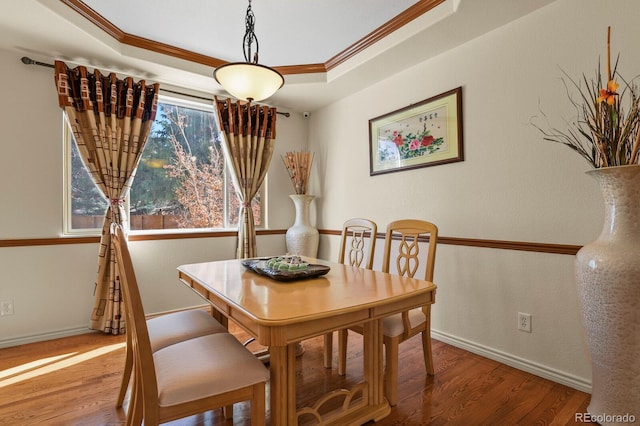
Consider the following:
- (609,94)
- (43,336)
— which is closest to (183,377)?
(609,94)

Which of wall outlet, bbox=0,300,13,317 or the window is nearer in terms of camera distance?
wall outlet, bbox=0,300,13,317

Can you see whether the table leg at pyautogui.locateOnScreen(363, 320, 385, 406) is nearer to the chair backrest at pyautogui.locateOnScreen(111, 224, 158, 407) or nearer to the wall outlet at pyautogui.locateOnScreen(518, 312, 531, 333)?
the chair backrest at pyautogui.locateOnScreen(111, 224, 158, 407)

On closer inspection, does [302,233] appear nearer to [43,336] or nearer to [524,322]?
[524,322]

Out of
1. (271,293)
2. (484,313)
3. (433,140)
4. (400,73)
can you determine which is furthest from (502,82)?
(271,293)

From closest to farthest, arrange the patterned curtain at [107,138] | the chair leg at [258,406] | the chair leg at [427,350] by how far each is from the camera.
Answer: the chair leg at [258,406] < the chair leg at [427,350] < the patterned curtain at [107,138]

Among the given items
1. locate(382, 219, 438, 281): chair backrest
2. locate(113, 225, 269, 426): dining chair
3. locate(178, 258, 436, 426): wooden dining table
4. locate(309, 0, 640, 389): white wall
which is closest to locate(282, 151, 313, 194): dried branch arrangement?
locate(309, 0, 640, 389): white wall

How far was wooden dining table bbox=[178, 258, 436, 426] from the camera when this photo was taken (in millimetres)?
1108

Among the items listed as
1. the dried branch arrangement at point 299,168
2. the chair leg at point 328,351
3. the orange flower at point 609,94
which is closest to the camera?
the orange flower at point 609,94

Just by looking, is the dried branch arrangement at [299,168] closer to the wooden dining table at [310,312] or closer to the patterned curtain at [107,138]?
the patterned curtain at [107,138]

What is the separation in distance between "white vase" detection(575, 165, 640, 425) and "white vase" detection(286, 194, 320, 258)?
2496mm

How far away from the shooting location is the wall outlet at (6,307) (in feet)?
8.08

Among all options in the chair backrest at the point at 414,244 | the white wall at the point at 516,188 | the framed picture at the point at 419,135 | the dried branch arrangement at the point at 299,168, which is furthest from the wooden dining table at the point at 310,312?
the dried branch arrangement at the point at 299,168

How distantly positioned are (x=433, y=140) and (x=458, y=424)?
76.8 inches

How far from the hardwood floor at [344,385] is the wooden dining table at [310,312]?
0.73 ft
